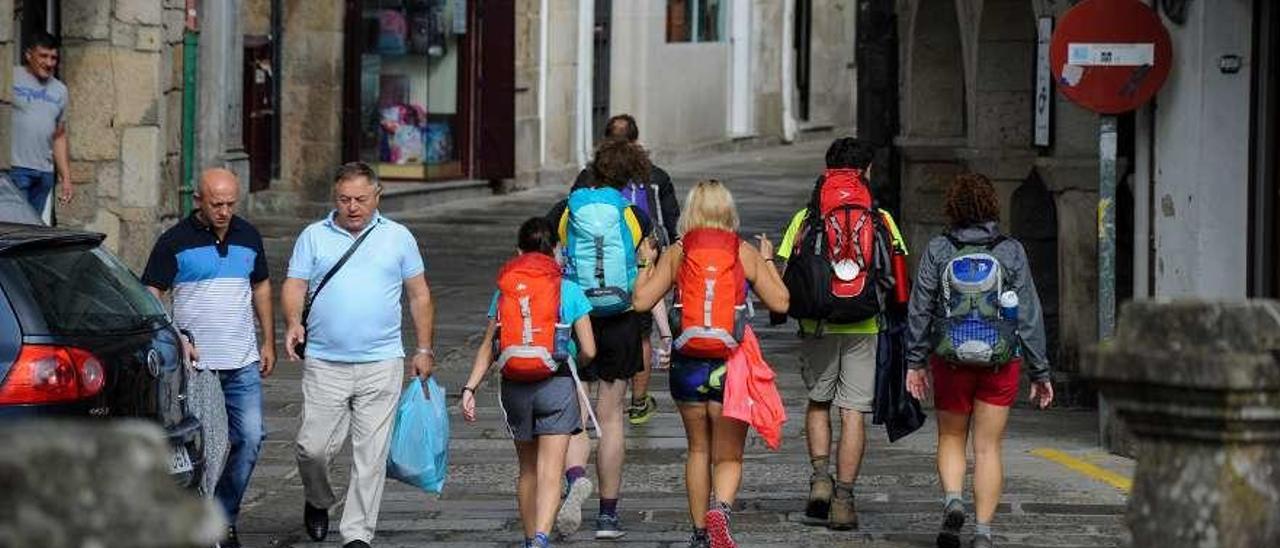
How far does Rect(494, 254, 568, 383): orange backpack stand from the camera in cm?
988

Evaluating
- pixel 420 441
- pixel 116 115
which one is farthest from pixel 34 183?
pixel 420 441

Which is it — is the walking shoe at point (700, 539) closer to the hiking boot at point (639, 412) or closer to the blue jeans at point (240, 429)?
the blue jeans at point (240, 429)

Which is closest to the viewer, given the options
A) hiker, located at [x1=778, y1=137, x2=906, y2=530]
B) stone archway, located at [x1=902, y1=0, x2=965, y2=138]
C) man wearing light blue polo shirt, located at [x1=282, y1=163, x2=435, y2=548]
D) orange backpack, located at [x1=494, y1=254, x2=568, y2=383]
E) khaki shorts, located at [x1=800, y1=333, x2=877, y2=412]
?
orange backpack, located at [x1=494, y1=254, x2=568, y2=383]

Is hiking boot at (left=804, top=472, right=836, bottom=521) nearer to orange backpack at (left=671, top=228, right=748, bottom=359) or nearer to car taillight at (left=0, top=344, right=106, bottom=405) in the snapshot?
orange backpack at (left=671, top=228, right=748, bottom=359)

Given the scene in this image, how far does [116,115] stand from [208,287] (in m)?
8.99

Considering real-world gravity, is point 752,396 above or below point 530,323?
below

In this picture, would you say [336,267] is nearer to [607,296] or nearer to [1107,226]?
[607,296]

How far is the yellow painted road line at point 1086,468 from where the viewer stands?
40.7 ft

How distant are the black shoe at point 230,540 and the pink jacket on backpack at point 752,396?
6.13 feet

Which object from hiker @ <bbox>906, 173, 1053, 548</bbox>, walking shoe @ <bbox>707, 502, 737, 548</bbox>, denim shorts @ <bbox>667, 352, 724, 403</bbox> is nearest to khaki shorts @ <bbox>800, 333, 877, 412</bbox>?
hiker @ <bbox>906, 173, 1053, 548</bbox>

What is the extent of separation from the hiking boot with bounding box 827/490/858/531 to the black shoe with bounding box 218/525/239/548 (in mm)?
2291

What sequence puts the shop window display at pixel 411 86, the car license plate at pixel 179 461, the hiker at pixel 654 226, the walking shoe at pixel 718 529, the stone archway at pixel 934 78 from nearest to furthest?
the car license plate at pixel 179 461
the walking shoe at pixel 718 529
the hiker at pixel 654 226
the stone archway at pixel 934 78
the shop window display at pixel 411 86

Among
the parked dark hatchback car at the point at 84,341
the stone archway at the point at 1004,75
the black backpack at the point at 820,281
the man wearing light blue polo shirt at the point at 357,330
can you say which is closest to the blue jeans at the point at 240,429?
the man wearing light blue polo shirt at the point at 357,330

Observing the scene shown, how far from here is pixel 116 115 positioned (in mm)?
18922
